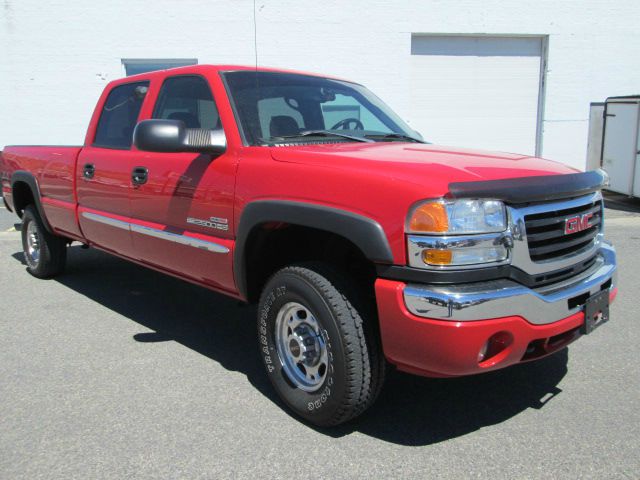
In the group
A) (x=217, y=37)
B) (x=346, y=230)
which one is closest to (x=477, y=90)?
(x=217, y=37)

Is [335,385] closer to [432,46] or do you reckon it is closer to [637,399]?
[637,399]

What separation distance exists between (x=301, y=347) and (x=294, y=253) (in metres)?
0.57

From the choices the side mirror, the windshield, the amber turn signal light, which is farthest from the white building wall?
the amber turn signal light

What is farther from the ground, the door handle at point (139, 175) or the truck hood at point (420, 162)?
the truck hood at point (420, 162)

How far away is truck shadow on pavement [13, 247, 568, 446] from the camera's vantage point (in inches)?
119

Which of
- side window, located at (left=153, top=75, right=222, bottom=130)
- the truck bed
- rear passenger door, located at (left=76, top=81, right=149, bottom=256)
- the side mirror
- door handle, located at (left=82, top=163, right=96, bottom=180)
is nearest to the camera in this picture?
the side mirror

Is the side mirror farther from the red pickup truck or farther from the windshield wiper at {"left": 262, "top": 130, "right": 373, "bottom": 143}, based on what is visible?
the windshield wiper at {"left": 262, "top": 130, "right": 373, "bottom": 143}

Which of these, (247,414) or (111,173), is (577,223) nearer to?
(247,414)

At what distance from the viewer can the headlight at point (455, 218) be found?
2.38 meters

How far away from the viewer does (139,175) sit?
397cm

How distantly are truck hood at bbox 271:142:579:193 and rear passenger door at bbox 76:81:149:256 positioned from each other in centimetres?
165

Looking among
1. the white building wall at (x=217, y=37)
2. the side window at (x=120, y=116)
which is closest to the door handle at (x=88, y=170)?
the side window at (x=120, y=116)

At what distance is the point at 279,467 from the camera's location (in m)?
2.62

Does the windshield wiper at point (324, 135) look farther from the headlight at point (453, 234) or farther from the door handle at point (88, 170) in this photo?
the door handle at point (88, 170)
